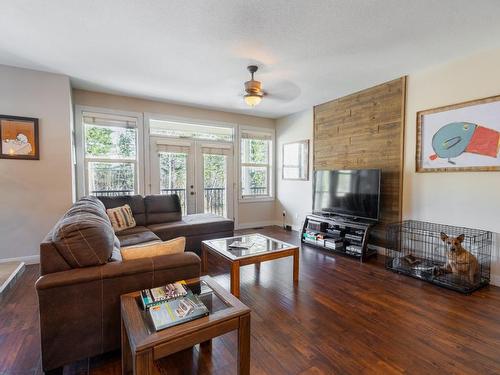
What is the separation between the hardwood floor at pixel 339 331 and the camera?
160 centimetres

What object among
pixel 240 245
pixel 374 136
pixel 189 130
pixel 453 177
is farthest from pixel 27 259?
pixel 453 177

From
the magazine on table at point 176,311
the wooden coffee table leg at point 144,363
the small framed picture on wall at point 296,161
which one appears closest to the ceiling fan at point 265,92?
the small framed picture on wall at point 296,161

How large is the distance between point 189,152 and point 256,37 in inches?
114

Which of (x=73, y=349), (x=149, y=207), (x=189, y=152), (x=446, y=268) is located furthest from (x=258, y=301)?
(x=189, y=152)

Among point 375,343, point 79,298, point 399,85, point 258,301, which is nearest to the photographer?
point 79,298

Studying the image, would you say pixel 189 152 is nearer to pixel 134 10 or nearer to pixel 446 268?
pixel 134 10

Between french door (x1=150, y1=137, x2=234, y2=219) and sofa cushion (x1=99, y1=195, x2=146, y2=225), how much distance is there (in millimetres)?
717

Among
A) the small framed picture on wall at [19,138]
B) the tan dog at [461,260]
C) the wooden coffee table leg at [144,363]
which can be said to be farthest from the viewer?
the small framed picture on wall at [19,138]

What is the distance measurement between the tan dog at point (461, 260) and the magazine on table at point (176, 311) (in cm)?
274

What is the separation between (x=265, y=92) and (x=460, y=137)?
8.64ft

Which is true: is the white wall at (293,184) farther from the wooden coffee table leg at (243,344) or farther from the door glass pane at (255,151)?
the wooden coffee table leg at (243,344)

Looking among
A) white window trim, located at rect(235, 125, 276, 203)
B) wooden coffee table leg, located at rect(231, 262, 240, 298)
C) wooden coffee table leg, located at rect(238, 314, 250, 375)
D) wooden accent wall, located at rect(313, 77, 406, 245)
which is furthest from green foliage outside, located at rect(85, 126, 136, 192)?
wooden coffee table leg, located at rect(238, 314, 250, 375)

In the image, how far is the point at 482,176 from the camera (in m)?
2.79

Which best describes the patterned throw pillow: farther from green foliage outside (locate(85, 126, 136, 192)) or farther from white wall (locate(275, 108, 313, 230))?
white wall (locate(275, 108, 313, 230))
